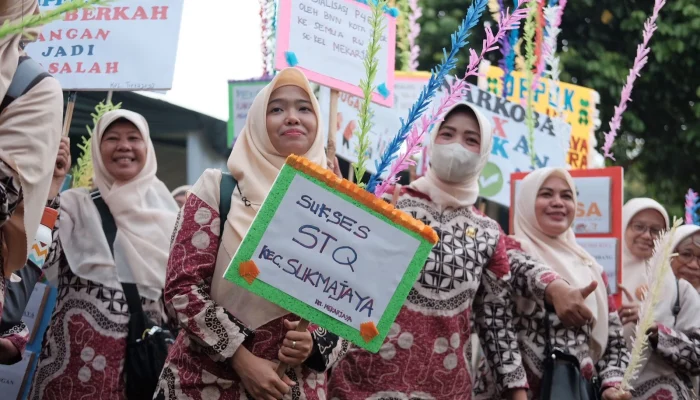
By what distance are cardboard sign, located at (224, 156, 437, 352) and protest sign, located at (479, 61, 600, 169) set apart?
464 cm

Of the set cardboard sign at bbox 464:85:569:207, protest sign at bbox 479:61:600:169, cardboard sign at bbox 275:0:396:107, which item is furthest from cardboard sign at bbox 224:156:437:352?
protest sign at bbox 479:61:600:169

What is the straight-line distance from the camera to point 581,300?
414 cm

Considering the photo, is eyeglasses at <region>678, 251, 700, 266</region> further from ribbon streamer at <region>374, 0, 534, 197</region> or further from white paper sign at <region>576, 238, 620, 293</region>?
ribbon streamer at <region>374, 0, 534, 197</region>

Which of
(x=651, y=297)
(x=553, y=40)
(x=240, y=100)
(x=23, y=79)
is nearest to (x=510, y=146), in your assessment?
(x=553, y=40)

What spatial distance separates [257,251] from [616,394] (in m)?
2.20

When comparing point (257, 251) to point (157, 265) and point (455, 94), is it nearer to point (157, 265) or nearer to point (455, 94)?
point (455, 94)

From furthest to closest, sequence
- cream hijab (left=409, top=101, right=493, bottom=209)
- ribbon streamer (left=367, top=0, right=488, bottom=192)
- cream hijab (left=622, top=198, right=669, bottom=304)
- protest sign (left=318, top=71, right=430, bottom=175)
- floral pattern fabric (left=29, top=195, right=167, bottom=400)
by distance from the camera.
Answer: protest sign (left=318, top=71, right=430, bottom=175)
cream hijab (left=622, top=198, right=669, bottom=304)
cream hijab (left=409, top=101, right=493, bottom=209)
floral pattern fabric (left=29, top=195, right=167, bottom=400)
ribbon streamer (left=367, top=0, right=488, bottom=192)

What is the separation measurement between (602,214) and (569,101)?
2.50 metres

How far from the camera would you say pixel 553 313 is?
434 cm

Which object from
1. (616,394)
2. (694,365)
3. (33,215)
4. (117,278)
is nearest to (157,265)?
(117,278)

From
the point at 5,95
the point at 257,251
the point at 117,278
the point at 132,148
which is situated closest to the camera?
the point at 5,95

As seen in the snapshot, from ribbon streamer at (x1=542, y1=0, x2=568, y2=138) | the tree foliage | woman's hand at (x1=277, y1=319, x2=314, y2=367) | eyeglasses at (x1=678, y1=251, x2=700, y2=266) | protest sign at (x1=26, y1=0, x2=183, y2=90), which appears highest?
the tree foliage

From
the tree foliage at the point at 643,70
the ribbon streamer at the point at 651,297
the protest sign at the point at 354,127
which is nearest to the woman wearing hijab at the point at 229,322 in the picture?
the ribbon streamer at the point at 651,297

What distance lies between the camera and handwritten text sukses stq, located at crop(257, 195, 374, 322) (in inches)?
110
